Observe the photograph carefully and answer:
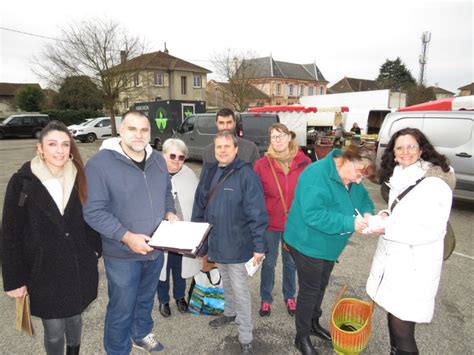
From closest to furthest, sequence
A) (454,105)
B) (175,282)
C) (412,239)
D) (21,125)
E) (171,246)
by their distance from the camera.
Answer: (412,239), (171,246), (175,282), (454,105), (21,125)

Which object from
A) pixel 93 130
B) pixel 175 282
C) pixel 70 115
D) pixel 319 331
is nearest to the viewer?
pixel 319 331

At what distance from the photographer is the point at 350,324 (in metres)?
2.64

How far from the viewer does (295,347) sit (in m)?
2.66

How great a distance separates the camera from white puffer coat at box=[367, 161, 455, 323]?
6.03 ft

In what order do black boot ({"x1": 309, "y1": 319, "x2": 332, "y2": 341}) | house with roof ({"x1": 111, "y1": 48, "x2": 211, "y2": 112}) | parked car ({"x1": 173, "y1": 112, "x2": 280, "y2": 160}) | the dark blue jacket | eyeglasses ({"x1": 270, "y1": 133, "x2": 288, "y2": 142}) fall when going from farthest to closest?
house with roof ({"x1": 111, "y1": 48, "x2": 211, "y2": 112}) → parked car ({"x1": 173, "y1": 112, "x2": 280, "y2": 160}) → eyeglasses ({"x1": 270, "y1": 133, "x2": 288, "y2": 142}) → black boot ({"x1": 309, "y1": 319, "x2": 332, "y2": 341}) → the dark blue jacket

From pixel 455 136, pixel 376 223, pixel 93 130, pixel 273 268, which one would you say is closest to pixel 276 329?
pixel 273 268

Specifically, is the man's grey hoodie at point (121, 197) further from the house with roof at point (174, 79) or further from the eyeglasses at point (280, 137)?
the house with roof at point (174, 79)

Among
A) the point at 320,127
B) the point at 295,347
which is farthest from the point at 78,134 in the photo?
the point at 295,347

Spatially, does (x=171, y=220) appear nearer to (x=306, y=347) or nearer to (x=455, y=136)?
(x=306, y=347)

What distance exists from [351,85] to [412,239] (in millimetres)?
68362

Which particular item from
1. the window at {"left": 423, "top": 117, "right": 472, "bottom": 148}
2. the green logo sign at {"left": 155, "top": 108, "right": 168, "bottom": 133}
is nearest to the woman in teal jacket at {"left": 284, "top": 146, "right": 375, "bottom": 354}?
the window at {"left": 423, "top": 117, "right": 472, "bottom": 148}

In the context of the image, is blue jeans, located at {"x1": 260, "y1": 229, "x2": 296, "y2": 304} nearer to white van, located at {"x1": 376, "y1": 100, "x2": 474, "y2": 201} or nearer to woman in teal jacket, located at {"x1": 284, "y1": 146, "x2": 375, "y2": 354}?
woman in teal jacket, located at {"x1": 284, "y1": 146, "x2": 375, "y2": 354}

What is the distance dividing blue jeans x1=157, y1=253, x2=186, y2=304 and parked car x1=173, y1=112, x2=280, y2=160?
6469 millimetres

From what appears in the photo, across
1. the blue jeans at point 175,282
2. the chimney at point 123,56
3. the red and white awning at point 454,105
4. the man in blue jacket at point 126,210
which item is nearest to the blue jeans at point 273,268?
the blue jeans at point 175,282
